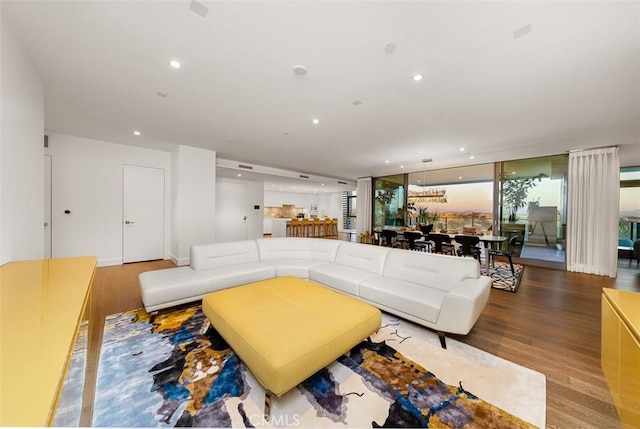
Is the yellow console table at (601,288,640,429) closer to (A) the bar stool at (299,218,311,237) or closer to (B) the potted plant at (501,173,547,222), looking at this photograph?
(B) the potted plant at (501,173,547,222)

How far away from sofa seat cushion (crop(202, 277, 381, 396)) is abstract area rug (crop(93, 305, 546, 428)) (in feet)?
0.77

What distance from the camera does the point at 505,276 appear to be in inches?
178

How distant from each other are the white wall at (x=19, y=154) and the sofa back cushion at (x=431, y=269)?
12.3 ft

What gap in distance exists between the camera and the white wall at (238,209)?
7711mm

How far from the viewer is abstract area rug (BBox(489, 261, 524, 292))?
12.9ft

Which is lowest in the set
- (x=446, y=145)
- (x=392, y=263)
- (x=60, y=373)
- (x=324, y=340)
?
(x=324, y=340)

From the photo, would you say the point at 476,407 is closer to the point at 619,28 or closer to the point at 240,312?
the point at 240,312

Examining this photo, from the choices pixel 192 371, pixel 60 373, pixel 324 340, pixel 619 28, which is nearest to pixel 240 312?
pixel 192 371

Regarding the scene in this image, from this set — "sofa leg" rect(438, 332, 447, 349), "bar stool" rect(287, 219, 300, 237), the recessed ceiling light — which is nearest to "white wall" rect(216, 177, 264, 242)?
"bar stool" rect(287, 219, 300, 237)

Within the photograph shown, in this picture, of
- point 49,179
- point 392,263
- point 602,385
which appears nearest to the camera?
point 602,385

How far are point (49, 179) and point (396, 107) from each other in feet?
20.7

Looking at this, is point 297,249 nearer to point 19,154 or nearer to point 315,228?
point 19,154

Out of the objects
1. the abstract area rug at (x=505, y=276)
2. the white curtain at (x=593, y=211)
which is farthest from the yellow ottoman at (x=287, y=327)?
the white curtain at (x=593, y=211)

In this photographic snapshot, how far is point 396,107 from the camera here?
10.4 ft
